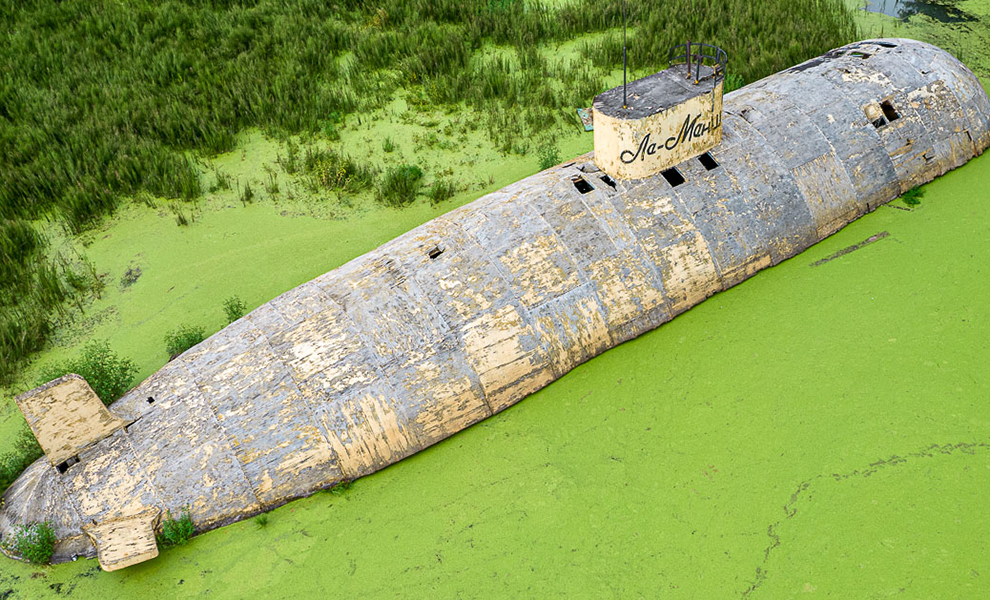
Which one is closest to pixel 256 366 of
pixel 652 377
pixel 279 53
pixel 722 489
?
pixel 652 377

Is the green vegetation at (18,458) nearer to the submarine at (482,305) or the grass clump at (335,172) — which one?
the submarine at (482,305)

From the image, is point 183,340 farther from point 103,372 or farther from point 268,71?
point 268,71

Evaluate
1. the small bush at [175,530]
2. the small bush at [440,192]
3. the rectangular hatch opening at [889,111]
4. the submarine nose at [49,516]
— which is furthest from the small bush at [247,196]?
the rectangular hatch opening at [889,111]

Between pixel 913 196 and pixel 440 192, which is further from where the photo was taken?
pixel 440 192

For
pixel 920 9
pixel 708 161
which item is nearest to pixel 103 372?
pixel 708 161

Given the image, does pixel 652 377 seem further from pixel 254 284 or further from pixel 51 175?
pixel 51 175

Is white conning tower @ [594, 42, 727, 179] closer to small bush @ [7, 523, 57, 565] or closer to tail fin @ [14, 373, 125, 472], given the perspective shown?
tail fin @ [14, 373, 125, 472]
